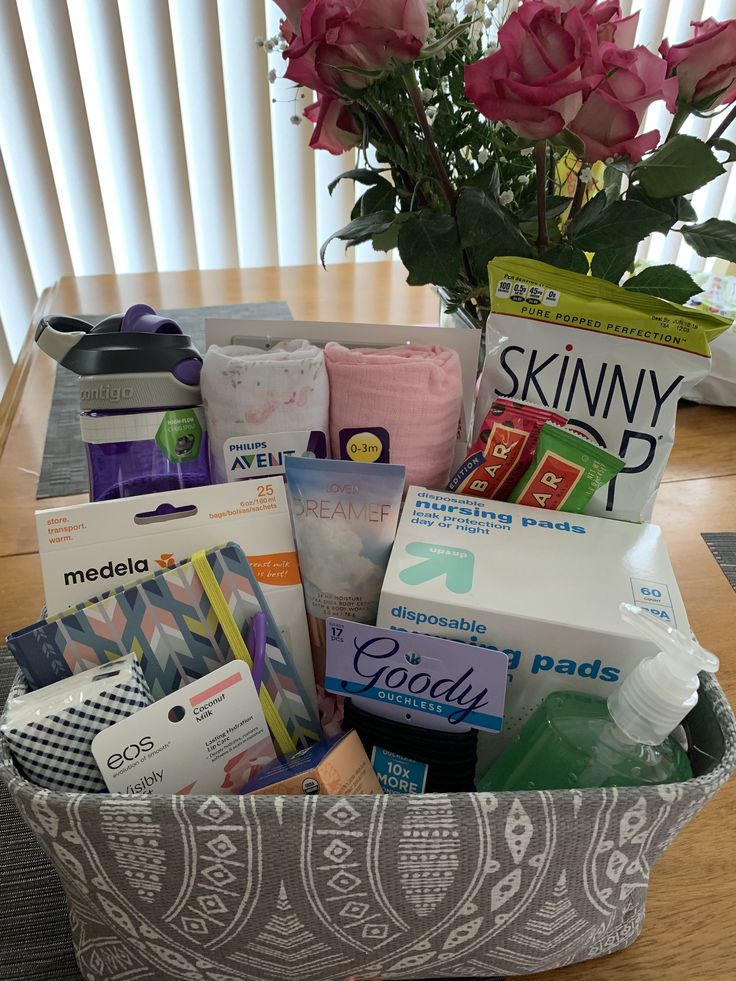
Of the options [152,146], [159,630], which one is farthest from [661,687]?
[152,146]

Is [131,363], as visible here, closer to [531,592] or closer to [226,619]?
[226,619]

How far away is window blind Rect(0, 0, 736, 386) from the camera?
1.60 m

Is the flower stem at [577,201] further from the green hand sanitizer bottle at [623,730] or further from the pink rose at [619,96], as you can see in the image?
the green hand sanitizer bottle at [623,730]

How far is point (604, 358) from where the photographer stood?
1.68 feet

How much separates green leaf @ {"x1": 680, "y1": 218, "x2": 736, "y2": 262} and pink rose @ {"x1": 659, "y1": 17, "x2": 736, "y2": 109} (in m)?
0.08

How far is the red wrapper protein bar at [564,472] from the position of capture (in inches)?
19.2

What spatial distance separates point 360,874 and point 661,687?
0.17m

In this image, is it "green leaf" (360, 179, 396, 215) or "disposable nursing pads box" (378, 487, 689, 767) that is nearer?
"disposable nursing pads box" (378, 487, 689, 767)

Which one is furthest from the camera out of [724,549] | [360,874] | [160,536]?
[724,549]

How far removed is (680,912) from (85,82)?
189 cm

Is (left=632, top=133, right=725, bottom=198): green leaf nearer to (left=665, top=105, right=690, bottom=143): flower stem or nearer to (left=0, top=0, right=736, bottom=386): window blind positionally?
(left=665, top=105, right=690, bottom=143): flower stem

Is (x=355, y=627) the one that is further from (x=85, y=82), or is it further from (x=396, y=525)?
(x=85, y=82)

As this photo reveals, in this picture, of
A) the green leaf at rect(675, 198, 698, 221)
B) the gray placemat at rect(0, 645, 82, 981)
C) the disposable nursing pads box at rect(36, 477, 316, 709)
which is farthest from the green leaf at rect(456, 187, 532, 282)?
the gray placemat at rect(0, 645, 82, 981)

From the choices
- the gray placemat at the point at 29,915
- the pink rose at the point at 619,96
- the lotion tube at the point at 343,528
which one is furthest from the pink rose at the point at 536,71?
the gray placemat at the point at 29,915
